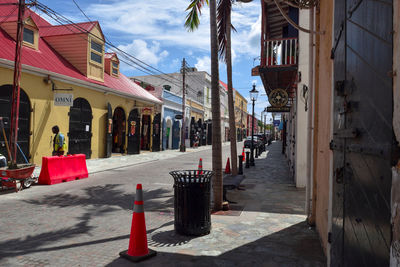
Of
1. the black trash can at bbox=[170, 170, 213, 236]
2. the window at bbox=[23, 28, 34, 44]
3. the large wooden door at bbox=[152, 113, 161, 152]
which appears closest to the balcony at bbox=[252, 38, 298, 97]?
the black trash can at bbox=[170, 170, 213, 236]

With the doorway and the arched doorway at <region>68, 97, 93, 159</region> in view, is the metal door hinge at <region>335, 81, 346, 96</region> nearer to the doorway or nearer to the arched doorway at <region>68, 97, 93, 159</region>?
the arched doorway at <region>68, 97, 93, 159</region>

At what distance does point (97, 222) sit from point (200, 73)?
3877 cm

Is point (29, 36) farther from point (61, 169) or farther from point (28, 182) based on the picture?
point (28, 182)

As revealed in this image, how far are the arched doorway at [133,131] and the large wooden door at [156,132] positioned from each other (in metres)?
3.44

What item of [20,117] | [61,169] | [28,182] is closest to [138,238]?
[28,182]

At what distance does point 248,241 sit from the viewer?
4.50 meters

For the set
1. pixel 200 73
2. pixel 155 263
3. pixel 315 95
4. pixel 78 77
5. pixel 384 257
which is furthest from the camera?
pixel 200 73

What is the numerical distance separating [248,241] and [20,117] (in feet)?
37.5

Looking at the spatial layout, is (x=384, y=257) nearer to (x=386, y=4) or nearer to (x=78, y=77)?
(x=386, y=4)

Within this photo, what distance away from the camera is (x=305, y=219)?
571cm

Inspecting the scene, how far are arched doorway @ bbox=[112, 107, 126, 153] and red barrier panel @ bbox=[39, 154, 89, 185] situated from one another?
10162mm

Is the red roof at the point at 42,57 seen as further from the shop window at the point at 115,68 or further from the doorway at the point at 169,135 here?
the doorway at the point at 169,135

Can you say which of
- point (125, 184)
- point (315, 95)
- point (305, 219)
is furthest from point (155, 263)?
point (125, 184)

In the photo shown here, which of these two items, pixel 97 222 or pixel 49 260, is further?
pixel 97 222
